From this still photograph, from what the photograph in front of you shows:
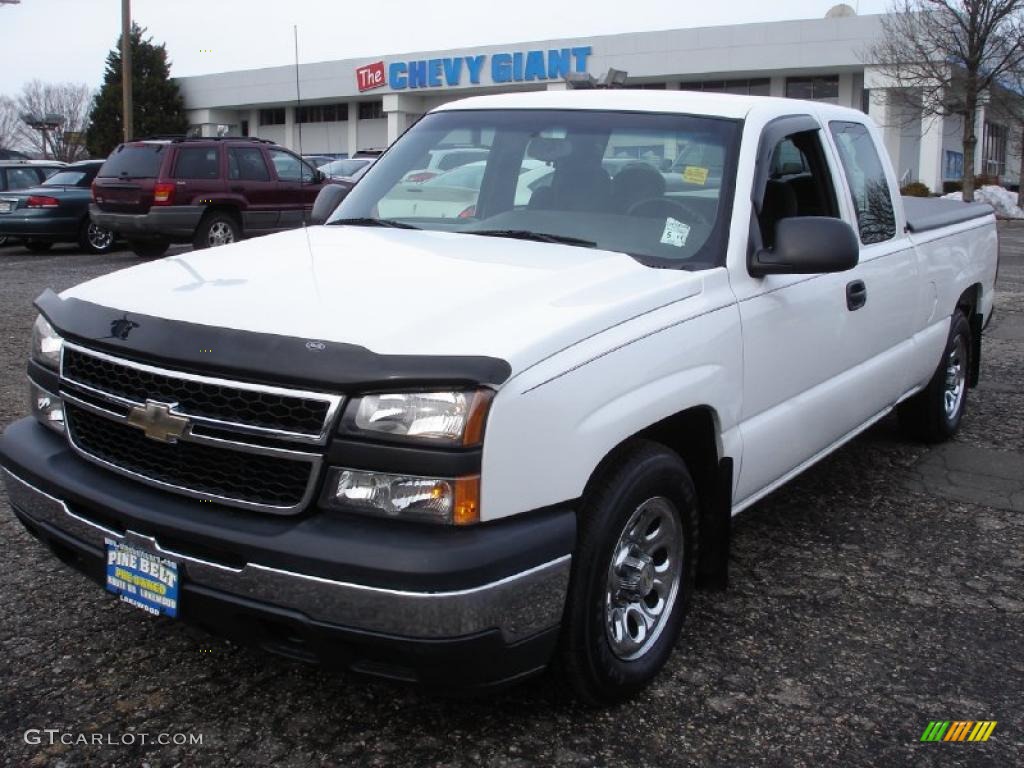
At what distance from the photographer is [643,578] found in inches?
126

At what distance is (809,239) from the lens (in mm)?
3541

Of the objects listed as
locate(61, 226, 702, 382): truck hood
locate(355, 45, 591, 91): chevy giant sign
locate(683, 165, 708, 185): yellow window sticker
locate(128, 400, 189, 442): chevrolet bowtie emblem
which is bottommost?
locate(128, 400, 189, 442): chevrolet bowtie emblem

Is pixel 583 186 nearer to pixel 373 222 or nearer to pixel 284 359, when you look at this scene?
pixel 373 222

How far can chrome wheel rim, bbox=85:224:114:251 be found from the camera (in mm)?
17859

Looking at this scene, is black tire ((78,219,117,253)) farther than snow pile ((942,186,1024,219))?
No

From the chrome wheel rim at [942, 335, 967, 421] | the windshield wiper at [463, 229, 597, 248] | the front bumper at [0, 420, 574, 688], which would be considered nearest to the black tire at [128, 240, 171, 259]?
the chrome wheel rim at [942, 335, 967, 421]

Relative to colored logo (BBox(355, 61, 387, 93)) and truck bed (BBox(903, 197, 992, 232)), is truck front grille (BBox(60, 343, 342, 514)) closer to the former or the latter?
truck bed (BBox(903, 197, 992, 232))

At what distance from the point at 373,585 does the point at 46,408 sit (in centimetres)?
143

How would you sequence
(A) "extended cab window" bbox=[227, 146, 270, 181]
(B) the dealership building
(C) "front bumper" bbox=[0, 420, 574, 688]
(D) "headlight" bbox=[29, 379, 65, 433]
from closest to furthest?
1. (C) "front bumper" bbox=[0, 420, 574, 688]
2. (D) "headlight" bbox=[29, 379, 65, 433]
3. (A) "extended cab window" bbox=[227, 146, 270, 181]
4. (B) the dealership building

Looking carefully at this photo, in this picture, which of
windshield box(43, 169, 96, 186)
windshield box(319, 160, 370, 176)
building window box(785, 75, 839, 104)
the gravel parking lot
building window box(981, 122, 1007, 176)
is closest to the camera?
the gravel parking lot

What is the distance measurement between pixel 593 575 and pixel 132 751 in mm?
1332

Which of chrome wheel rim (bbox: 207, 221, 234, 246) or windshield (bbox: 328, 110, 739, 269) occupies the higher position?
windshield (bbox: 328, 110, 739, 269)

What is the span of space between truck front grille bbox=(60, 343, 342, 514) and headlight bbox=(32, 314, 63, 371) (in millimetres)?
263

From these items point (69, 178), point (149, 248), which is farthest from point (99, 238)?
point (149, 248)
